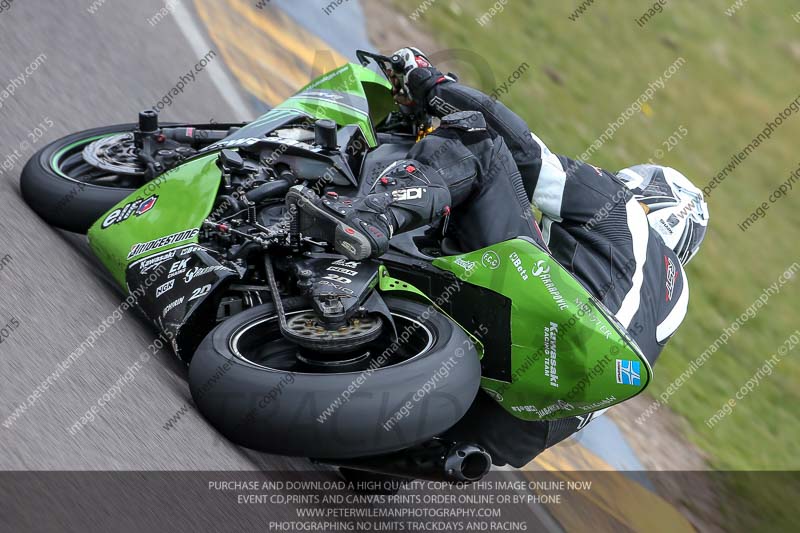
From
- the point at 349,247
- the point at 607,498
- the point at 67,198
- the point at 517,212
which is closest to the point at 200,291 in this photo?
the point at 349,247

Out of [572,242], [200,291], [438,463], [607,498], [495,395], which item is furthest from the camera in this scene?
[607,498]

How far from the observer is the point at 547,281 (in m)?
3.98

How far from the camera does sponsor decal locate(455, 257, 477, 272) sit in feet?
13.5

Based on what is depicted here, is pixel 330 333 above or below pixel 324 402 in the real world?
below

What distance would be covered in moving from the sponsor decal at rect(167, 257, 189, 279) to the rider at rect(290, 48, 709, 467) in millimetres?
660

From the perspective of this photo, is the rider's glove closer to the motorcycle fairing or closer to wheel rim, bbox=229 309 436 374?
the motorcycle fairing

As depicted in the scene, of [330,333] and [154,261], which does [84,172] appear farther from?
[330,333]

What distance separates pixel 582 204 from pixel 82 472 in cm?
241

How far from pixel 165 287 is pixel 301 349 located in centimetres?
73

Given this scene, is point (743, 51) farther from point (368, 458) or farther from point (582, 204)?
point (368, 458)

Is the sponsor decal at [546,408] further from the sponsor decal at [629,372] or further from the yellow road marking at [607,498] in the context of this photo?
the yellow road marking at [607,498]

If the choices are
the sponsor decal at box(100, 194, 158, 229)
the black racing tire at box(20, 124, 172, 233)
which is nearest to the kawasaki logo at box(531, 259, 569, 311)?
the sponsor decal at box(100, 194, 158, 229)

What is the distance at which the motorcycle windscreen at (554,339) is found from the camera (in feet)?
12.8

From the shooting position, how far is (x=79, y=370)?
3912 mm
